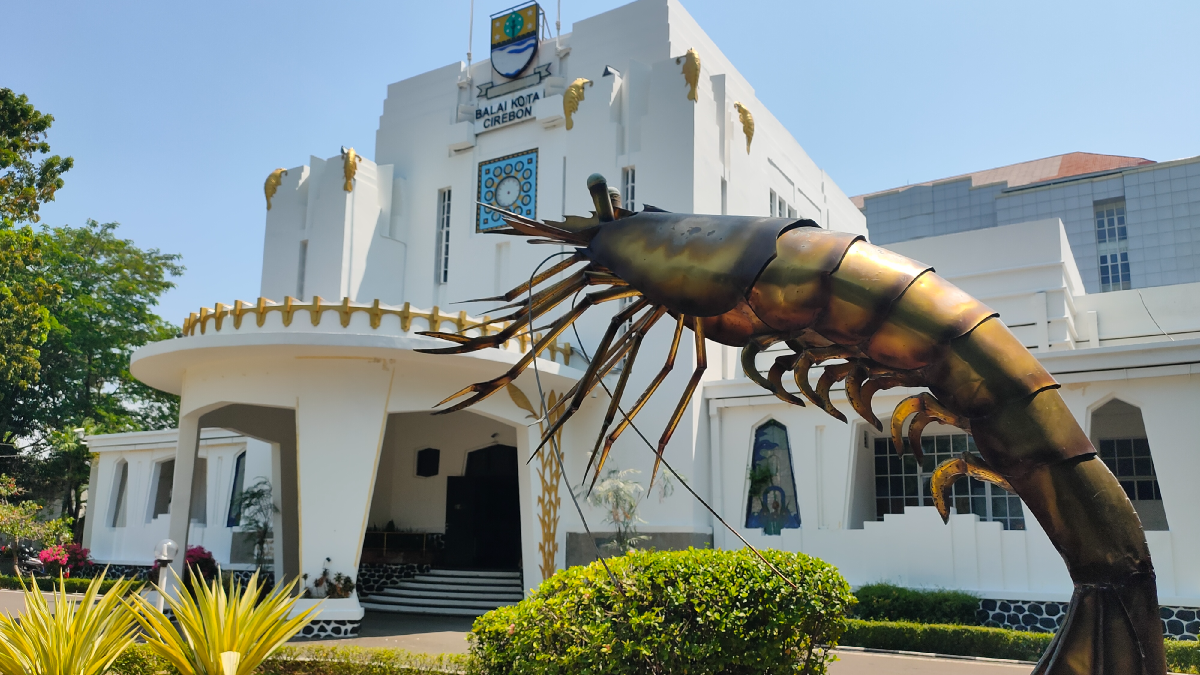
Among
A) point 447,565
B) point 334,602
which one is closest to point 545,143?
point 447,565

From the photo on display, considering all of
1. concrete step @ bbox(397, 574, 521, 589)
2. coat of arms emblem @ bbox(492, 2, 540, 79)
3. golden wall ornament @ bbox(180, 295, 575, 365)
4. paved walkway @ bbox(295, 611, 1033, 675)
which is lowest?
paved walkway @ bbox(295, 611, 1033, 675)

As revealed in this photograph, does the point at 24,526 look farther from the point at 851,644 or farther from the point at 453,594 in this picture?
the point at 851,644

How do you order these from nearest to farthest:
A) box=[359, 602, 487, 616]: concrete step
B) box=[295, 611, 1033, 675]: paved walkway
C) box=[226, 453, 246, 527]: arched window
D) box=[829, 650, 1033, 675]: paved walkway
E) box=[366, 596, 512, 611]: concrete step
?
box=[829, 650, 1033, 675]: paved walkway
box=[295, 611, 1033, 675]: paved walkway
box=[359, 602, 487, 616]: concrete step
box=[366, 596, 512, 611]: concrete step
box=[226, 453, 246, 527]: arched window

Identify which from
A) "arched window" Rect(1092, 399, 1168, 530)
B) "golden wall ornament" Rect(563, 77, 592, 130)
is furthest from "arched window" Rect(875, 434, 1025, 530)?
"golden wall ornament" Rect(563, 77, 592, 130)

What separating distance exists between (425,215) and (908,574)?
13.0 meters

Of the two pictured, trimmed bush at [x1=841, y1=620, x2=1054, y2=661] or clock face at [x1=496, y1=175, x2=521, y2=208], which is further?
clock face at [x1=496, y1=175, x2=521, y2=208]

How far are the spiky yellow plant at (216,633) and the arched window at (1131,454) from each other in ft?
47.4

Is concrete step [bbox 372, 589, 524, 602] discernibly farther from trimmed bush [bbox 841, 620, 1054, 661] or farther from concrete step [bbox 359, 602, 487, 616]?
trimmed bush [bbox 841, 620, 1054, 661]

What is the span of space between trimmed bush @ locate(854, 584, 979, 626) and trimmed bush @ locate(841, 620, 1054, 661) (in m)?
0.74

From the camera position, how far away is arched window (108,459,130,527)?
83.0ft

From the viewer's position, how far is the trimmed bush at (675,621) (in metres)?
6.44

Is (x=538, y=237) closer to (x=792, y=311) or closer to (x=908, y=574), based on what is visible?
(x=792, y=311)

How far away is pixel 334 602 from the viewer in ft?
45.4

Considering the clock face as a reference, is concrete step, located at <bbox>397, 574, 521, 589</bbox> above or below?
below
